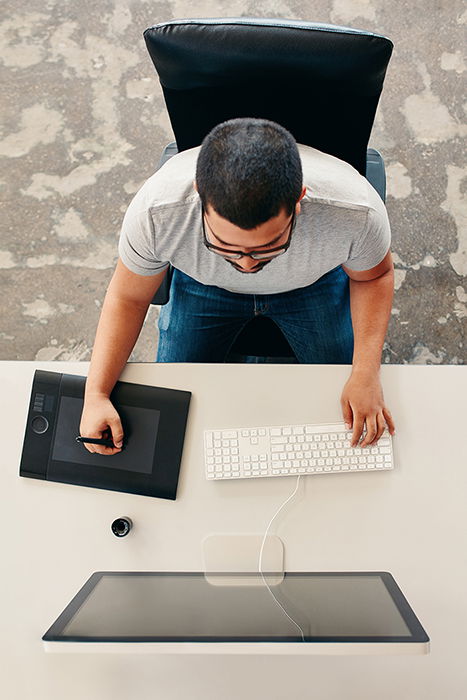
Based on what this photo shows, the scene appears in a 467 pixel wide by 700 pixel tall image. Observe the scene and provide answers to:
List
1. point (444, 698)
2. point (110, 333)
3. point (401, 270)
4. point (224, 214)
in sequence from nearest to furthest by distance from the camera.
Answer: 1. point (224, 214)
2. point (444, 698)
3. point (110, 333)
4. point (401, 270)

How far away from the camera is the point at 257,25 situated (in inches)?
40.2

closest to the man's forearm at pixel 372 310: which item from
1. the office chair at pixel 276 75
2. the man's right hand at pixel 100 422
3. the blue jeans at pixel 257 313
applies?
the blue jeans at pixel 257 313

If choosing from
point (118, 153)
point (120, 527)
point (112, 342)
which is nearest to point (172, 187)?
point (112, 342)

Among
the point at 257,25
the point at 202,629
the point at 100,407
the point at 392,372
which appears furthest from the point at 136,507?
the point at 257,25

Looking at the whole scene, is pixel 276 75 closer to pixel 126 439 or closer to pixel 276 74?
pixel 276 74

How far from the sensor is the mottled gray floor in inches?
80.9

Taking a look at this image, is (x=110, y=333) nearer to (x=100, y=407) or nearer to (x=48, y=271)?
(x=100, y=407)

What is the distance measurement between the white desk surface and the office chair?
49cm

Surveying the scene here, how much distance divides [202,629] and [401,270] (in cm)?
149

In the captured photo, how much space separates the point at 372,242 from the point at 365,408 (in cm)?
33

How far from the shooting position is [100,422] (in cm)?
118

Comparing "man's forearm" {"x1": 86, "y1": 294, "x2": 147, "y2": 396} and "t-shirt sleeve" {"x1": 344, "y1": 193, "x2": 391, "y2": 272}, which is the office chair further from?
"man's forearm" {"x1": 86, "y1": 294, "x2": 147, "y2": 396}

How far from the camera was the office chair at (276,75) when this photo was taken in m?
1.02

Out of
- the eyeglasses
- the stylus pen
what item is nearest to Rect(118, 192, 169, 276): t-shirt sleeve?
the eyeglasses
